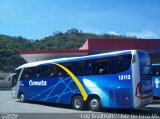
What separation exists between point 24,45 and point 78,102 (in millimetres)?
64575

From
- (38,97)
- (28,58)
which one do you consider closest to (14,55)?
(28,58)

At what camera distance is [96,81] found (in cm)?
1571

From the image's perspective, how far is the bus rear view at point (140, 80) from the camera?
14.0 m

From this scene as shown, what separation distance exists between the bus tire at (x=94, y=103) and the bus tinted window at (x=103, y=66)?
1268 mm

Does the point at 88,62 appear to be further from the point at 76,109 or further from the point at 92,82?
the point at 76,109

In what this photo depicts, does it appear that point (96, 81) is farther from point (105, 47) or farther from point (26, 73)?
point (105, 47)

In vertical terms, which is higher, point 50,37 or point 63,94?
point 50,37

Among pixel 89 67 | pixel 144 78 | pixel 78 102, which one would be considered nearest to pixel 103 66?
pixel 89 67

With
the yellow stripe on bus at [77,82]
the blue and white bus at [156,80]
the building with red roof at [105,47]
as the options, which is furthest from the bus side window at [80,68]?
the building with red roof at [105,47]

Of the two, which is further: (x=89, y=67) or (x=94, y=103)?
(x=89, y=67)

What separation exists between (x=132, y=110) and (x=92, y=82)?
2.51 m

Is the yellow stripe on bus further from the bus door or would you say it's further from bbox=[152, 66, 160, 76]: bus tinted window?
bbox=[152, 66, 160, 76]: bus tinted window

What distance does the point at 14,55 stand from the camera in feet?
234

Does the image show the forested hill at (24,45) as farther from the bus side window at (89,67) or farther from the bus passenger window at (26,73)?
the bus side window at (89,67)
